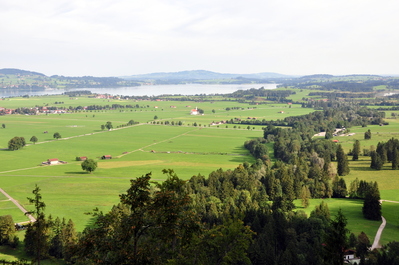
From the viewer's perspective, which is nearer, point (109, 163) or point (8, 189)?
point (8, 189)

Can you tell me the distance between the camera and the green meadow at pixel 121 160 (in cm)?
6831

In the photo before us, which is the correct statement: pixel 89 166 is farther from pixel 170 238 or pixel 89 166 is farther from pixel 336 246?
pixel 170 238

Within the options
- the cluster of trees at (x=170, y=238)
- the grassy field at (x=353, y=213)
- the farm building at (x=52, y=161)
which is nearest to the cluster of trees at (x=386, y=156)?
the grassy field at (x=353, y=213)

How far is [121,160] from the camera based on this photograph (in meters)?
110

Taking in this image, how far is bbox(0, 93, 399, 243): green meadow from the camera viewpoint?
224ft

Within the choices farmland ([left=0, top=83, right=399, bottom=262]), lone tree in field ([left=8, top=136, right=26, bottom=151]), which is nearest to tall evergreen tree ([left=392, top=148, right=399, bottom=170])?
farmland ([left=0, top=83, right=399, bottom=262])

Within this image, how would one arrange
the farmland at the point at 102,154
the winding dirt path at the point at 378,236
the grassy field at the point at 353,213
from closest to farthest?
the winding dirt path at the point at 378,236 → the grassy field at the point at 353,213 → the farmland at the point at 102,154

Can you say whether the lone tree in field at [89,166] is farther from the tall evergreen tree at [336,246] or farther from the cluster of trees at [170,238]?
the tall evergreen tree at [336,246]

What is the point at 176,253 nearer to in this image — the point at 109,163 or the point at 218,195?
the point at 218,195

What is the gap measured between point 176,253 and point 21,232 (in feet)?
146

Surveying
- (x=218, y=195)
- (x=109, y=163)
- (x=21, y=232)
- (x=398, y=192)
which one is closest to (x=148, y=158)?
(x=109, y=163)

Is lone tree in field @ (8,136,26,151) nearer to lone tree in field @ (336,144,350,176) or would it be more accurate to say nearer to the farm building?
the farm building

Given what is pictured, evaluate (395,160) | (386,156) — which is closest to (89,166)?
(395,160)

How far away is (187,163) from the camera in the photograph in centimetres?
10538
